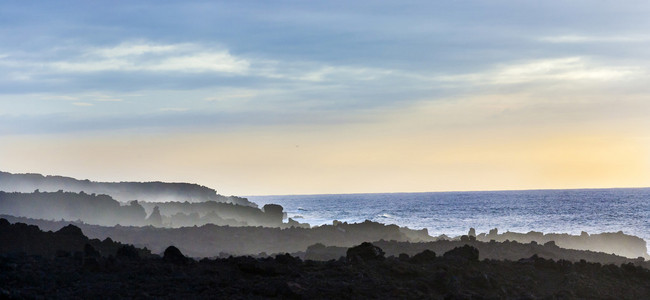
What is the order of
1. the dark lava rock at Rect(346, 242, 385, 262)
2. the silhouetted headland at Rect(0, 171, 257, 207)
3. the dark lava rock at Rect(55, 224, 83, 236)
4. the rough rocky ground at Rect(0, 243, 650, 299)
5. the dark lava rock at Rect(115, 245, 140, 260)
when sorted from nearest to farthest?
the rough rocky ground at Rect(0, 243, 650, 299) → the dark lava rock at Rect(346, 242, 385, 262) → the dark lava rock at Rect(115, 245, 140, 260) → the dark lava rock at Rect(55, 224, 83, 236) → the silhouetted headland at Rect(0, 171, 257, 207)

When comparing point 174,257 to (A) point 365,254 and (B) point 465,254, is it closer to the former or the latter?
(A) point 365,254

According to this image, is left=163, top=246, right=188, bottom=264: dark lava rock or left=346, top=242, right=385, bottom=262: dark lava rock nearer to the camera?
left=163, top=246, right=188, bottom=264: dark lava rock

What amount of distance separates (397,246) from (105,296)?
19714 mm

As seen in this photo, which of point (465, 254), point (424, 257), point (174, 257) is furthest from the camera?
point (465, 254)

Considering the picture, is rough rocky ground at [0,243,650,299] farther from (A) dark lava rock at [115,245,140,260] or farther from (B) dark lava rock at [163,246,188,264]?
(A) dark lava rock at [115,245,140,260]

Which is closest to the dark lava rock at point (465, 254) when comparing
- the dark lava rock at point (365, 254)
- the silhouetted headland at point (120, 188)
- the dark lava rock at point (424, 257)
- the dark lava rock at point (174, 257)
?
the dark lava rock at point (424, 257)

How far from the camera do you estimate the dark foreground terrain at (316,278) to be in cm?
1429

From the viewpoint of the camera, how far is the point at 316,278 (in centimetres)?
1548

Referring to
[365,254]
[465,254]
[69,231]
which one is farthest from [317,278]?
[69,231]

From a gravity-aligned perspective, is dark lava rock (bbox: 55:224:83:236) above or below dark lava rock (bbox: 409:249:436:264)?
above

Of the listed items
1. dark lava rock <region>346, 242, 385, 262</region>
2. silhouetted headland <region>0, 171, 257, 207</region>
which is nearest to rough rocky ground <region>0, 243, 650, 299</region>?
dark lava rock <region>346, 242, 385, 262</region>

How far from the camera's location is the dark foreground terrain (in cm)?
1429

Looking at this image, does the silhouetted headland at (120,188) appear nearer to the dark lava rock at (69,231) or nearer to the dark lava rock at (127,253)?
the dark lava rock at (69,231)

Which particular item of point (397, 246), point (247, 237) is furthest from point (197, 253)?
point (397, 246)
